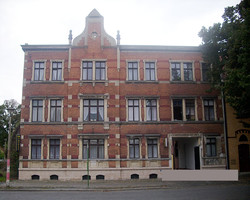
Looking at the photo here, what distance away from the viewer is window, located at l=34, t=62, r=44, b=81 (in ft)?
86.8

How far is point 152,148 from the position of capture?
25.8 metres

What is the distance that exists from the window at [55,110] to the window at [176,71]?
11.2m

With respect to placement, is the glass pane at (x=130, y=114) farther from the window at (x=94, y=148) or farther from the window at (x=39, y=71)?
the window at (x=39, y=71)

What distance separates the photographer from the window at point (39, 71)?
26469 mm

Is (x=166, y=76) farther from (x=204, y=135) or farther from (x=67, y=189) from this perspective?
(x=67, y=189)

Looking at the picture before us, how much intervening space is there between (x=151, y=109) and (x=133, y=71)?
406cm

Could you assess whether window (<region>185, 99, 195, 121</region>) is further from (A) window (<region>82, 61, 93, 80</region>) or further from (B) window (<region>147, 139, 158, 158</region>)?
(A) window (<region>82, 61, 93, 80</region>)

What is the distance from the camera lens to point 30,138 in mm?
25312

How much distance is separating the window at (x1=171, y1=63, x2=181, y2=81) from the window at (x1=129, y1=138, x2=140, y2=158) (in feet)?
23.3

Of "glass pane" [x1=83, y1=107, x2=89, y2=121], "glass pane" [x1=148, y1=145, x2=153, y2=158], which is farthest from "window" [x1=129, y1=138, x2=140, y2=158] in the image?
"glass pane" [x1=83, y1=107, x2=89, y2=121]

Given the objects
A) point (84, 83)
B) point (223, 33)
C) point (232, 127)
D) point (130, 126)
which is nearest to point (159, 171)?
point (130, 126)

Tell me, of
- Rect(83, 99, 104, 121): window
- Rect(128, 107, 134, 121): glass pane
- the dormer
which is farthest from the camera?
the dormer

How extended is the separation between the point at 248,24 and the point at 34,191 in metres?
17.9

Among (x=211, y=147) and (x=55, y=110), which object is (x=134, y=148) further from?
(x=55, y=110)
